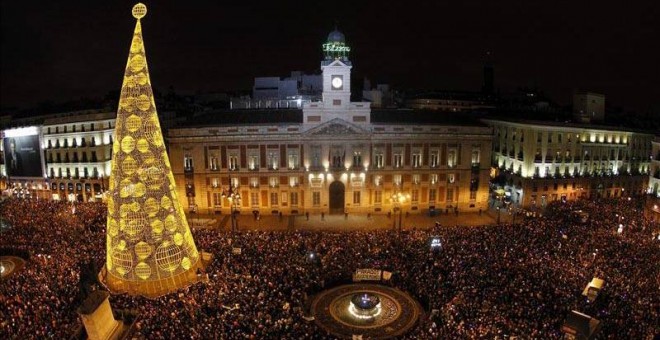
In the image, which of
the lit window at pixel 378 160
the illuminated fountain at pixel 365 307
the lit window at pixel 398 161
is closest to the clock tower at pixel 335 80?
the lit window at pixel 378 160

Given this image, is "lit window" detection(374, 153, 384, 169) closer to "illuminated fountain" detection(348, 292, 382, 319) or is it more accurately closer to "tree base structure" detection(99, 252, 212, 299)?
"illuminated fountain" detection(348, 292, 382, 319)

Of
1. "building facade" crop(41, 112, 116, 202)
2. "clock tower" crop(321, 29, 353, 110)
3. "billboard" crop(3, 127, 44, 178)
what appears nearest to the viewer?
"clock tower" crop(321, 29, 353, 110)

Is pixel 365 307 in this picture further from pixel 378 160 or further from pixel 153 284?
pixel 378 160

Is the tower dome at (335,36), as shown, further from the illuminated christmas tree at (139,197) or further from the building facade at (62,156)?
the building facade at (62,156)

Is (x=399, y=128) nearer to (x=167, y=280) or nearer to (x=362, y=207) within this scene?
(x=362, y=207)

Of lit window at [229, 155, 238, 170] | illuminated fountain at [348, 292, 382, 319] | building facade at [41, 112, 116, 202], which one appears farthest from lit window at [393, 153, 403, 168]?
building facade at [41, 112, 116, 202]

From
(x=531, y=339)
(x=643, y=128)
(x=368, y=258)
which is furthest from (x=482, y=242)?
(x=643, y=128)

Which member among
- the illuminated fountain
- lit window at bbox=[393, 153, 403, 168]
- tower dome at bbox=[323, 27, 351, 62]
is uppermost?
tower dome at bbox=[323, 27, 351, 62]
